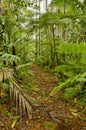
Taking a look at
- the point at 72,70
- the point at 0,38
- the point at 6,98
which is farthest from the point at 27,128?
the point at 0,38

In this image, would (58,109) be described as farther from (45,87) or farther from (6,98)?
(45,87)

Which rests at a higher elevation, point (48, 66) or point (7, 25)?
point (7, 25)

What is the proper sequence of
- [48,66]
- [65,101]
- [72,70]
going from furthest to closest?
[48,66] → [72,70] → [65,101]

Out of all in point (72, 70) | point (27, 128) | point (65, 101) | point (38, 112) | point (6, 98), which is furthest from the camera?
point (72, 70)

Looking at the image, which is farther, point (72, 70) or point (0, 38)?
point (0, 38)

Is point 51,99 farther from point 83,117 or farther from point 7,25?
point 7,25

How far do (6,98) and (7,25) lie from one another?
3218 mm

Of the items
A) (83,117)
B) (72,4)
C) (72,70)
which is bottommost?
(83,117)

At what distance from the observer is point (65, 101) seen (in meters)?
4.84

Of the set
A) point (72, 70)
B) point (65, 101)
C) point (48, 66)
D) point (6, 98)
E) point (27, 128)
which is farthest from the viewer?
point (48, 66)

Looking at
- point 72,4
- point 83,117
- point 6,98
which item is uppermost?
point 72,4

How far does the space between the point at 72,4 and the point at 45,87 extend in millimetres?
2122

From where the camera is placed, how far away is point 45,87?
5.73 m

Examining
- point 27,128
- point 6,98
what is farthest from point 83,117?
point 6,98
